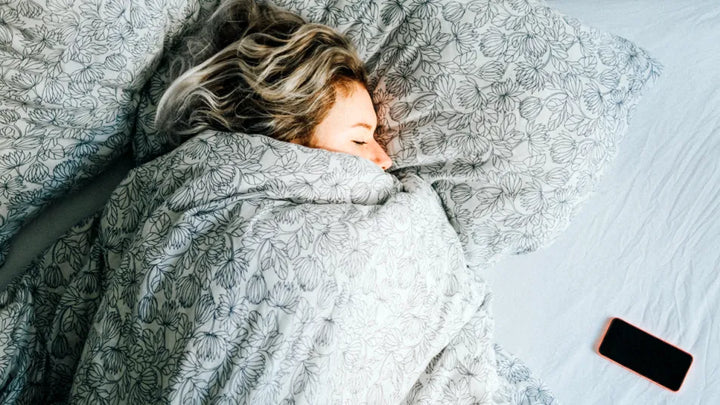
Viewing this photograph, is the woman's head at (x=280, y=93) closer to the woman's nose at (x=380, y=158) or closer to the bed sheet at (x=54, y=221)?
the woman's nose at (x=380, y=158)

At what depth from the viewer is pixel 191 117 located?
0.94m

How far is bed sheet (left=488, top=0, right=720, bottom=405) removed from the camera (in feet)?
3.36

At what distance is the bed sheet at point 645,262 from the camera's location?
1.02m

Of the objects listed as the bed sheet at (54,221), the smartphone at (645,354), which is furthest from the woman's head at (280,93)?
the smartphone at (645,354)

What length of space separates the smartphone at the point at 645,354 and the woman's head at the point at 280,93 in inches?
22.2

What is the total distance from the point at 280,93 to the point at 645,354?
835 mm

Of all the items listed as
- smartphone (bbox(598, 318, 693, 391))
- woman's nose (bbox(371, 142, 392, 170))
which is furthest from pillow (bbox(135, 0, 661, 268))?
smartphone (bbox(598, 318, 693, 391))

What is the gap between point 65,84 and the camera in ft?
3.01

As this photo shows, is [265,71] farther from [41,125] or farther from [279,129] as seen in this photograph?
[41,125]

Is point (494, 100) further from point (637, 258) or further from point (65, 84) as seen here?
point (65, 84)

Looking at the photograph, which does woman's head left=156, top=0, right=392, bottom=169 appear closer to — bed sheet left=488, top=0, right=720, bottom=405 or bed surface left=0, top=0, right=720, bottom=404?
bed surface left=0, top=0, right=720, bottom=404

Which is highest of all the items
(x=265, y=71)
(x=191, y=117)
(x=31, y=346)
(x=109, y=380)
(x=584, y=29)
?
(x=584, y=29)

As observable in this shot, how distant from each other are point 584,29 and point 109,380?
3.33ft

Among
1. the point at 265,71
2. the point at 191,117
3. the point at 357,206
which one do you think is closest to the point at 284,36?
the point at 265,71
